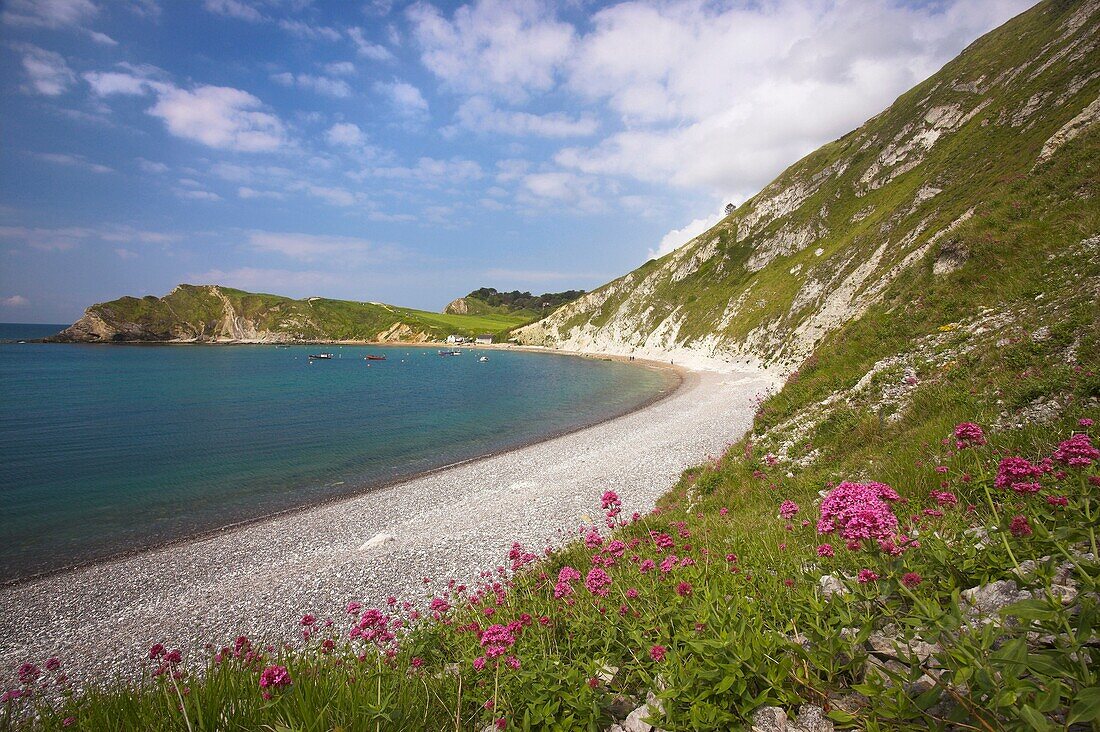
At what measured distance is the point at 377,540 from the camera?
19719mm

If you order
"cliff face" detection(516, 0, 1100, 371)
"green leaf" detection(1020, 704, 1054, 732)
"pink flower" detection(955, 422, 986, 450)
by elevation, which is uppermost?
"cliff face" detection(516, 0, 1100, 371)

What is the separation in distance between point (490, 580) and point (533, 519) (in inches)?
256

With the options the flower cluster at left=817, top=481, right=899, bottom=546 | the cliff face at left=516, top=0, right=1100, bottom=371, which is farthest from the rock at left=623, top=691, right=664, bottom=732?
the cliff face at left=516, top=0, right=1100, bottom=371

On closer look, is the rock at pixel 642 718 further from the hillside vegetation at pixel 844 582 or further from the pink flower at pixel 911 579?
the pink flower at pixel 911 579

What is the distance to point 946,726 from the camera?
8.86 feet

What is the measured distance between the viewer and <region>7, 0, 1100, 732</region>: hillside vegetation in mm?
3139

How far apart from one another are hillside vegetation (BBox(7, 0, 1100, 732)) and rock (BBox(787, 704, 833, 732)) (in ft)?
0.05

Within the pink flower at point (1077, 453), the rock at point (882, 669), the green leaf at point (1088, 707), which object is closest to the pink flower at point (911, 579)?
the rock at point (882, 669)

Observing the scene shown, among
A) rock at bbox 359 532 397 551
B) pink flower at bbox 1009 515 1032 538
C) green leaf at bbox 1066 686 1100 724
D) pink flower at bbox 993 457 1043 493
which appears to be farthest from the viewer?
rock at bbox 359 532 397 551

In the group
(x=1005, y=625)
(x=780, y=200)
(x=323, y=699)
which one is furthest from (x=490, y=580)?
(x=780, y=200)

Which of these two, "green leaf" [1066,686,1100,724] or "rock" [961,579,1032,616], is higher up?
"green leaf" [1066,686,1100,724]

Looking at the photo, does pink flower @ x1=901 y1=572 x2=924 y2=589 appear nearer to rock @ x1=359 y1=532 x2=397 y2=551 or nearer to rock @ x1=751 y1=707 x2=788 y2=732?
rock @ x1=751 y1=707 x2=788 y2=732

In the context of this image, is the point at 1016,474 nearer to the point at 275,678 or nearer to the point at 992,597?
the point at 992,597

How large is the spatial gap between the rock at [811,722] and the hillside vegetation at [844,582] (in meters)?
0.02
